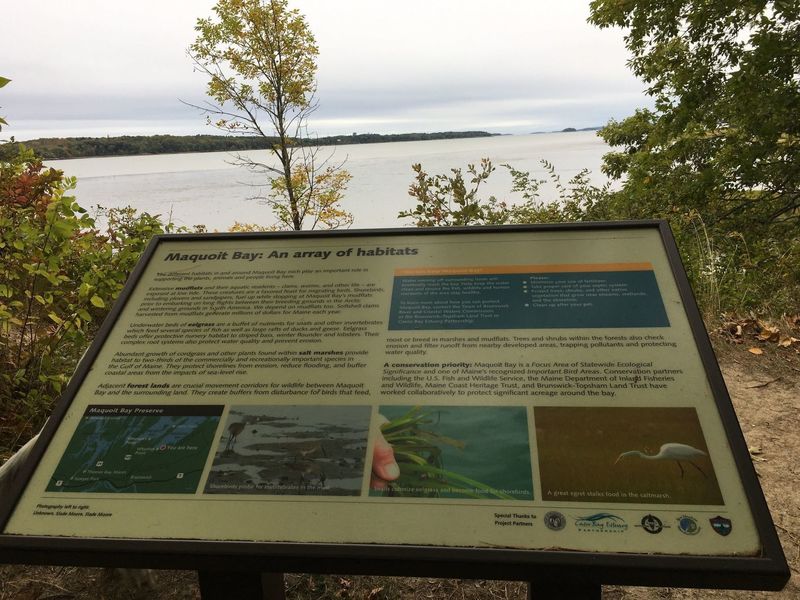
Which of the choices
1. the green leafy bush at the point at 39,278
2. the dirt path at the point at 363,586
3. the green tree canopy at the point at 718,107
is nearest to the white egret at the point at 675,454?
the dirt path at the point at 363,586

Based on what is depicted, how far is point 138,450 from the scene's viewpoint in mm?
1465

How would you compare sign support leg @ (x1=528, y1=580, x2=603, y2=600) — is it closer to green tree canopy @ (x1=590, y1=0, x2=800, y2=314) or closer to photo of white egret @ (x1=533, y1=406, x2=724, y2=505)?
photo of white egret @ (x1=533, y1=406, x2=724, y2=505)

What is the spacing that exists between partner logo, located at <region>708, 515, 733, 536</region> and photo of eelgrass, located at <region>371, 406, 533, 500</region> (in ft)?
1.33

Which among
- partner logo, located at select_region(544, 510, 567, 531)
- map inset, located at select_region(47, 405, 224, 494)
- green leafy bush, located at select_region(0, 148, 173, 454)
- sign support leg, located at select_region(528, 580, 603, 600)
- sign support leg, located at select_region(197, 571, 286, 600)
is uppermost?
green leafy bush, located at select_region(0, 148, 173, 454)

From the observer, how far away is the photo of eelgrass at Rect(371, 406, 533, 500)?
1.30 meters

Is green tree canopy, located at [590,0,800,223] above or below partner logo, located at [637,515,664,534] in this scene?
above

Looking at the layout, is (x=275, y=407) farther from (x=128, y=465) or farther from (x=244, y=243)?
(x=244, y=243)

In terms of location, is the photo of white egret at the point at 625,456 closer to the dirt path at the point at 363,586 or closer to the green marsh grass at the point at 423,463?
the green marsh grass at the point at 423,463

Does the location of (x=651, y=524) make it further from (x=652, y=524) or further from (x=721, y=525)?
(x=721, y=525)

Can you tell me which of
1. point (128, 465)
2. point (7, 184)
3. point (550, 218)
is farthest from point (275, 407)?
point (550, 218)

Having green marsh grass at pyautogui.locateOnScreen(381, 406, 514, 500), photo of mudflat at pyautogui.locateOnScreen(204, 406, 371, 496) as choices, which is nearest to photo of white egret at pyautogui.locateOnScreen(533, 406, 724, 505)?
green marsh grass at pyautogui.locateOnScreen(381, 406, 514, 500)

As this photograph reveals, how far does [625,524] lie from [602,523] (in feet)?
0.17

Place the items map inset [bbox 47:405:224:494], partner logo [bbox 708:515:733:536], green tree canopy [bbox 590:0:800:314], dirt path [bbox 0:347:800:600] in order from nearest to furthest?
partner logo [bbox 708:515:733:536]
map inset [bbox 47:405:224:494]
dirt path [bbox 0:347:800:600]
green tree canopy [bbox 590:0:800:314]

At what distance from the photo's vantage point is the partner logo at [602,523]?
1.21 meters
